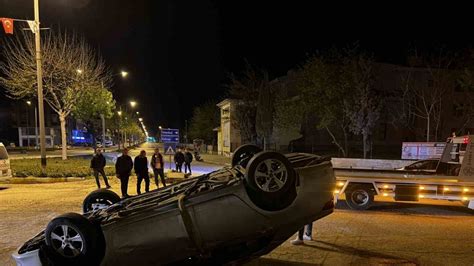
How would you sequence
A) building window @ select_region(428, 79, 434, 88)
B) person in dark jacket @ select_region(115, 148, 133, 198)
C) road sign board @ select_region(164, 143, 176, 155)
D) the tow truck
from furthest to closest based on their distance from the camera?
building window @ select_region(428, 79, 434, 88)
road sign board @ select_region(164, 143, 176, 155)
person in dark jacket @ select_region(115, 148, 133, 198)
the tow truck

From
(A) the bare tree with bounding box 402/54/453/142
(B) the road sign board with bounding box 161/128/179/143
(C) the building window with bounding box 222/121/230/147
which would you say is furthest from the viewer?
(C) the building window with bounding box 222/121/230/147

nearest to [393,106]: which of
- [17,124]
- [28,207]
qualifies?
[28,207]

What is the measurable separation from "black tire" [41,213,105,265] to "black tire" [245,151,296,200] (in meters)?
1.81

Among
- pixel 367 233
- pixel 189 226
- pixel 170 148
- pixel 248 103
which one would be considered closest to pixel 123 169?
pixel 367 233

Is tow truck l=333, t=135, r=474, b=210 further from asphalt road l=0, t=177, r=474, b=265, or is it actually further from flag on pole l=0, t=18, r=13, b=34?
flag on pole l=0, t=18, r=13, b=34

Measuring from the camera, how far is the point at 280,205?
410 cm

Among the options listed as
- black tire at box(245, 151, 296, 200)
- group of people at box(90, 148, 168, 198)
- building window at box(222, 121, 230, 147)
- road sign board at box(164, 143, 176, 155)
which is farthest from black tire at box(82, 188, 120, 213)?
building window at box(222, 121, 230, 147)

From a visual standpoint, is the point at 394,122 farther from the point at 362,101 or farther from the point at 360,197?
the point at 360,197

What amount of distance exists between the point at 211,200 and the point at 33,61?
22.4m

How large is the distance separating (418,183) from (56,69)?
2152 centimetres

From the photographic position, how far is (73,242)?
4.02 metres

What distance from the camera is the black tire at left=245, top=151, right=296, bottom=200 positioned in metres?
4.05

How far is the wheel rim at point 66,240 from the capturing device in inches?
157

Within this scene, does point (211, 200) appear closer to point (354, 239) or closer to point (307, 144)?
point (354, 239)
